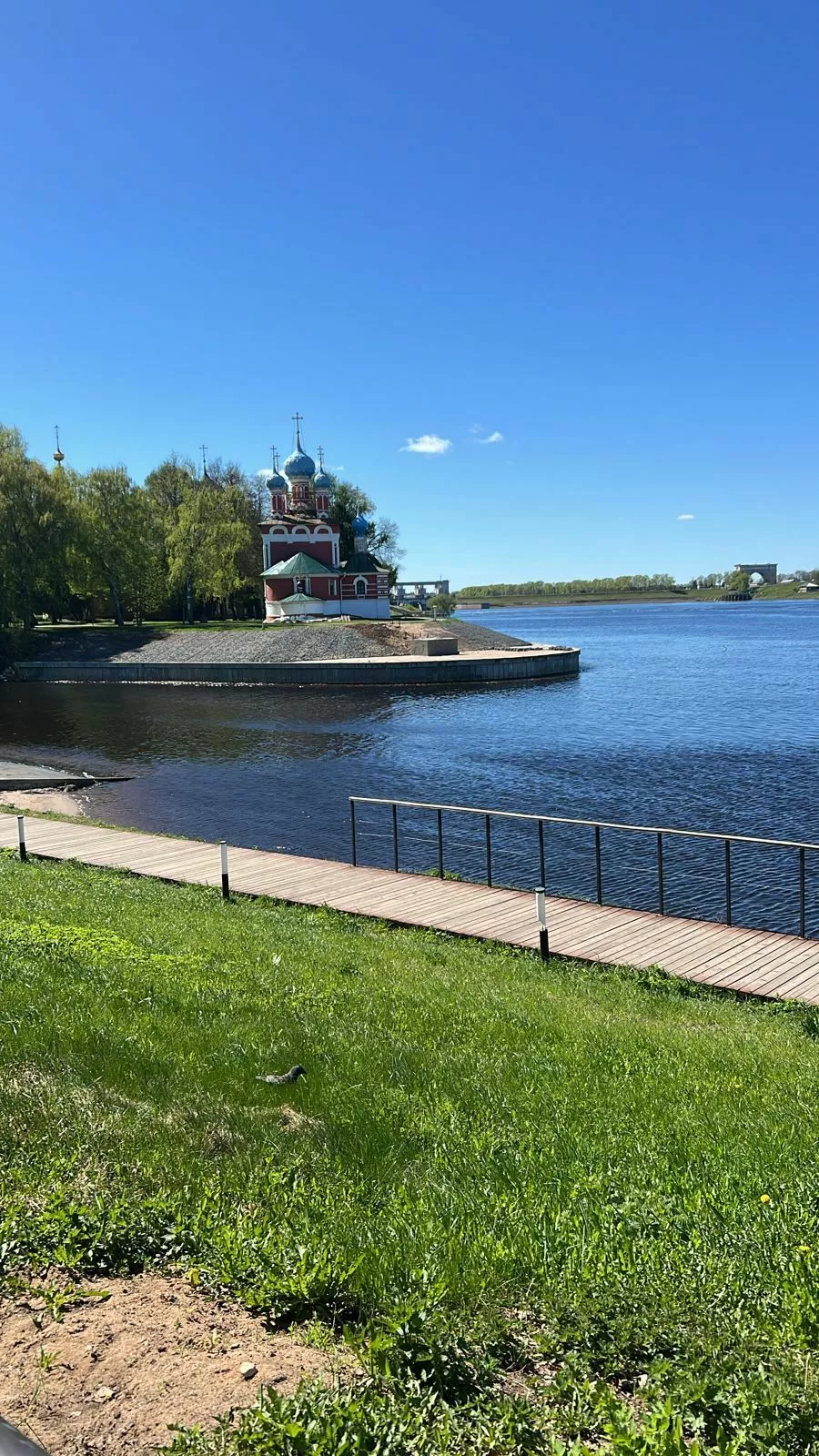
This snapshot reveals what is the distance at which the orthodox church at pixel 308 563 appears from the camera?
90.2 meters

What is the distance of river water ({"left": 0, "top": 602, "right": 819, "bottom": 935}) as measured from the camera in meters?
21.3

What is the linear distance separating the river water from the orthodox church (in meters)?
23.8

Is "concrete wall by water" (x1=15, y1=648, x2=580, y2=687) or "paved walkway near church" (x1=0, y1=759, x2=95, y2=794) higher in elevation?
"concrete wall by water" (x1=15, y1=648, x2=580, y2=687)

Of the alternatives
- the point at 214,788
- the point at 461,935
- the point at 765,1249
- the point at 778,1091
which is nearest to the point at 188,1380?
the point at 765,1249

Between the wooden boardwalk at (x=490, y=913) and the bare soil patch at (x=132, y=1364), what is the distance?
8.66m

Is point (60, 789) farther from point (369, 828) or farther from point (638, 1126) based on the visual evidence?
point (638, 1126)

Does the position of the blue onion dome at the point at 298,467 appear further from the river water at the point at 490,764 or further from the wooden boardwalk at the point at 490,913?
the wooden boardwalk at the point at 490,913

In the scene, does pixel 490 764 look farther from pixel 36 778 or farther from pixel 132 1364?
pixel 132 1364

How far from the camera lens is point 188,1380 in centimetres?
404

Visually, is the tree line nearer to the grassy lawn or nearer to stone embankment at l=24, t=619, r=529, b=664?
stone embankment at l=24, t=619, r=529, b=664

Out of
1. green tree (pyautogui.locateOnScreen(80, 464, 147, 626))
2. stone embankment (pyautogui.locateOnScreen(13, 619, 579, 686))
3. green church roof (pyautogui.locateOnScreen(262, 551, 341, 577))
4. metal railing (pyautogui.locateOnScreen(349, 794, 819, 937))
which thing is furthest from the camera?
green church roof (pyautogui.locateOnScreen(262, 551, 341, 577))

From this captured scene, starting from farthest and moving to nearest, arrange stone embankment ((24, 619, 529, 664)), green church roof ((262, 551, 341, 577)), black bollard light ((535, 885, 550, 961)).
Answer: green church roof ((262, 551, 341, 577)) → stone embankment ((24, 619, 529, 664)) → black bollard light ((535, 885, 550, 961))

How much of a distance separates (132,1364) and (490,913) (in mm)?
11123

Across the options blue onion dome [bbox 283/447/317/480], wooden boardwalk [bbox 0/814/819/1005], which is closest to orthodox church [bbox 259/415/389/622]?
blue onion dome [bbox 283/447/317/480]
